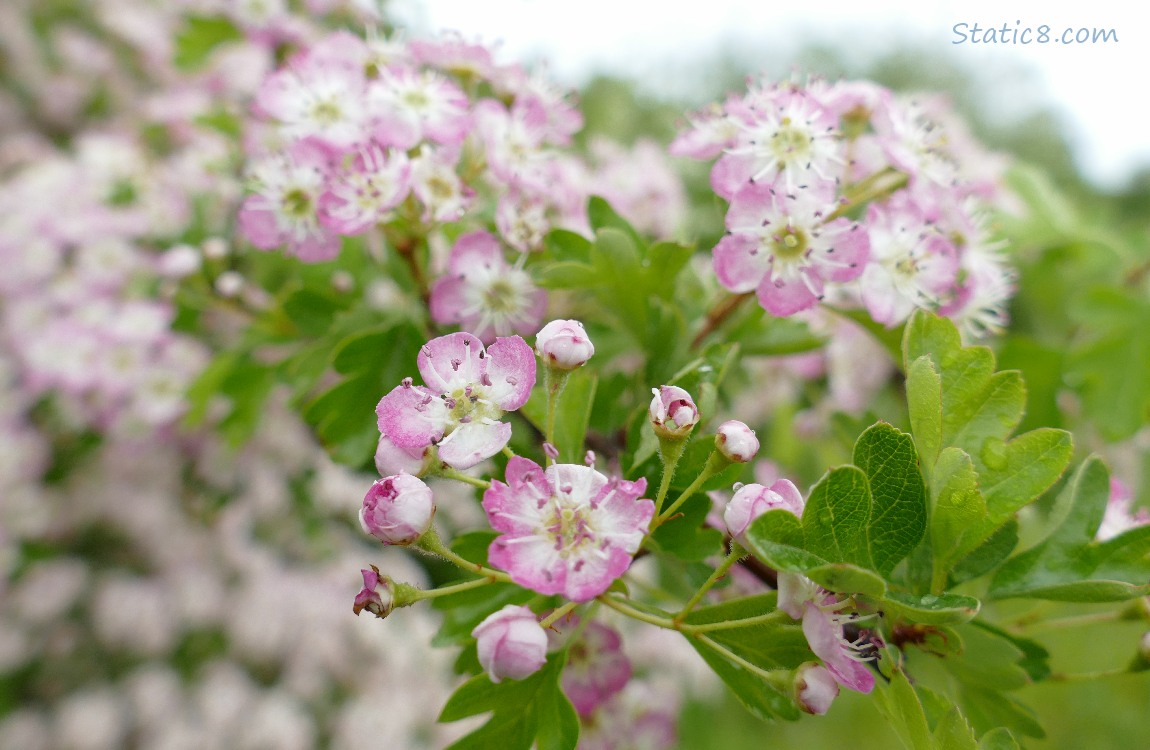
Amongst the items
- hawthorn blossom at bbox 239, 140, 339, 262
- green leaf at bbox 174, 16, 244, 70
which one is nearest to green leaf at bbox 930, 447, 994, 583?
hawthorn blossom at bbox 239, 140, 339, 262

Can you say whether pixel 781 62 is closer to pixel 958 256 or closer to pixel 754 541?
pixel 958 256

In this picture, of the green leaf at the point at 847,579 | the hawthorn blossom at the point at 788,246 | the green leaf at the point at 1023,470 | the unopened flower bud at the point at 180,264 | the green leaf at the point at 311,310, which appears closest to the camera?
the green leaf at the point at 847,579

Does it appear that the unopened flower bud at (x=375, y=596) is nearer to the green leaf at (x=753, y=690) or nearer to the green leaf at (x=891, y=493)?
the green leaf at (x=753, y=690)

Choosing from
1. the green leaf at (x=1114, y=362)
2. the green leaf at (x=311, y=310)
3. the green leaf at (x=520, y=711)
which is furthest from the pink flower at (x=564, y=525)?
the green leaf at (x=1114, y=362)

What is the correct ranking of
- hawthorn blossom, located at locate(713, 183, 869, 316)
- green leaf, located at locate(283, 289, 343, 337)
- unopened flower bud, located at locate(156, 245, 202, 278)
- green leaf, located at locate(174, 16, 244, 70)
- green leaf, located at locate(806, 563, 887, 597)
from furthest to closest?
green leaf, located at locate(174, 16, 244, 70)
unopened flower bud, located at locate(156, 245, 202, 278)
green leaf, located at locate(283, 289, 343, 337)
hawthorn blossom, located at locate(713, 183, 869, 316)
green leaf, located at locate(806, 563, 887, 597)

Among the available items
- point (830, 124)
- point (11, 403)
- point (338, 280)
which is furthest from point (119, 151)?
point (830, 124)

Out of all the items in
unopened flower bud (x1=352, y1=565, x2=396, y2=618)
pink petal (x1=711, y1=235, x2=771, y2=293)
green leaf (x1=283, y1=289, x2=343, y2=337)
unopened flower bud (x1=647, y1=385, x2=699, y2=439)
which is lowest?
green leaf (x1=283, y1=289, x2=343, y2=337)

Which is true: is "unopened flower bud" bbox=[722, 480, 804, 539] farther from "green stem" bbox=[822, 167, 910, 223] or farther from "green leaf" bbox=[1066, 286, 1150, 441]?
"green leaf" bbox=[1066, 286, 1150, 441]

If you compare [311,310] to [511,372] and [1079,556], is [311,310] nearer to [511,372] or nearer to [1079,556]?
[511,372]
